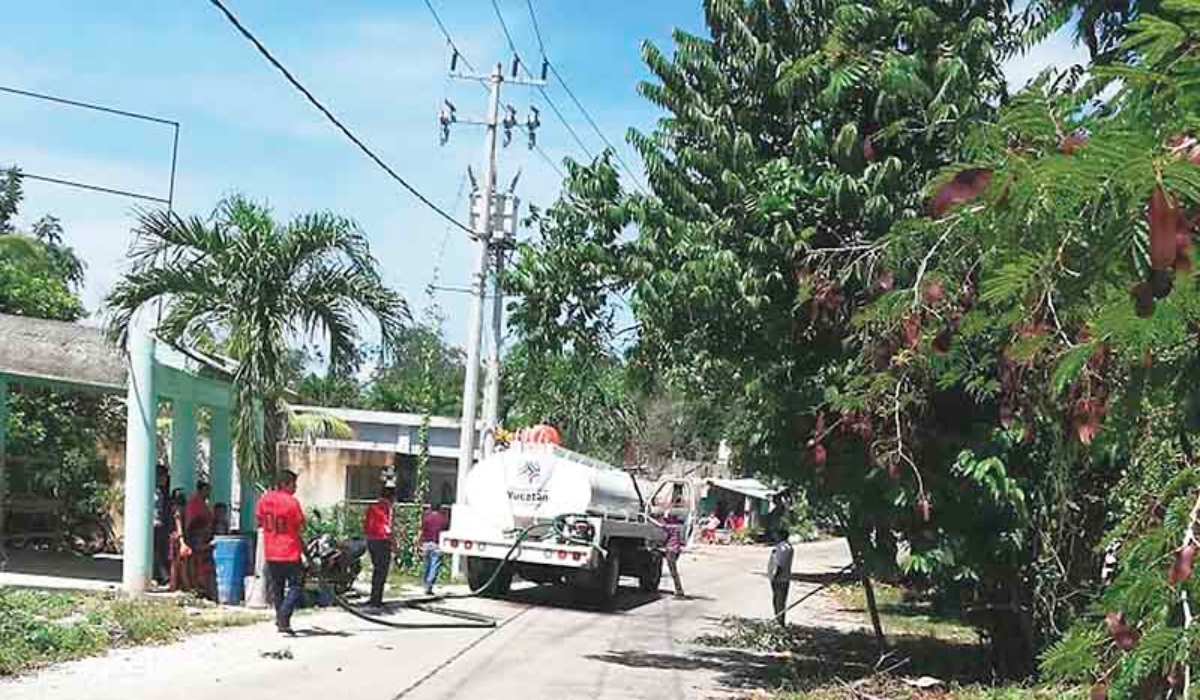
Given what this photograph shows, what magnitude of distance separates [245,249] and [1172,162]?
1462cm

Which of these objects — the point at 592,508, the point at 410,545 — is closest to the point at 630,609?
the point at 592,508

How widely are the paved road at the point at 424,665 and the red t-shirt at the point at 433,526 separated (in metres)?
1.58

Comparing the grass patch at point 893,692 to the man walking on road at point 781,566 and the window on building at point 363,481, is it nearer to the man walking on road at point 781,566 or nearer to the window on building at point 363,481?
the man walking on road at point 781,566

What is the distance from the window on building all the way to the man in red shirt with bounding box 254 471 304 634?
23.1 metres

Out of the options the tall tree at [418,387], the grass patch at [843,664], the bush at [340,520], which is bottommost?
the grass patch at [843,664]

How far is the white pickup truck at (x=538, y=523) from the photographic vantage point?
2038 centimetres

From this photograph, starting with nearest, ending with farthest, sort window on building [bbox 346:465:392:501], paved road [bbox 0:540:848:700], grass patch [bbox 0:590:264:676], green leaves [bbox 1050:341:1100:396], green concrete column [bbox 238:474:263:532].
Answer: green leaves [bbox 1050:341:1100:396] → paved road [bbox 0:540:848:700] → grass patch [bbox 0:590:264:676] → green concrete column [bbox 238:474:263:532] → window on building [bbox 346:465:392:501]

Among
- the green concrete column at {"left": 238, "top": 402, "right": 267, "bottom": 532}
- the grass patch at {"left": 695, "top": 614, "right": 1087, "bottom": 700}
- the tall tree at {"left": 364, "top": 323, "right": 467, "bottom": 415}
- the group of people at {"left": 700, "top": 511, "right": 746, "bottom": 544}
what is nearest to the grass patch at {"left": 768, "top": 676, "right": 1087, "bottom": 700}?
the grass patch at {"left": 695, "top": 614, "right": 1087, "bottom": 700}

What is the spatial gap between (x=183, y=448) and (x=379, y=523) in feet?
11.7

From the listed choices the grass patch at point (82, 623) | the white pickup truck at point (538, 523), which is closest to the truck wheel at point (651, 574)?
the white pickup truck at point (538, 523)

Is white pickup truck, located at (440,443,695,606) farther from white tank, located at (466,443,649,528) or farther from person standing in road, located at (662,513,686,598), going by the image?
person standing in road, located at (662,513,686,598)

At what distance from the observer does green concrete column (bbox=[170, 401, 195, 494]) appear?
18.7 metres

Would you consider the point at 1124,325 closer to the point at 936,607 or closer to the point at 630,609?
the point at 936,607

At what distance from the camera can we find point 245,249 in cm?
1661
